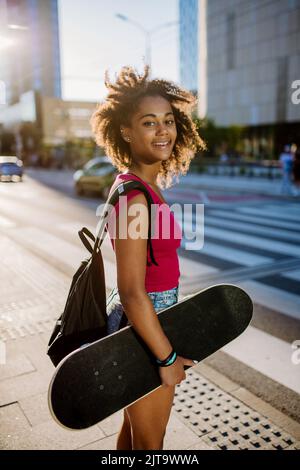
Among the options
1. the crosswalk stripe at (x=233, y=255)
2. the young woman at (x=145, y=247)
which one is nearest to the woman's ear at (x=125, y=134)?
the young woman at (x=145, y=247)

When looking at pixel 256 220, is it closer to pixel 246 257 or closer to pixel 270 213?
pixel 270 213

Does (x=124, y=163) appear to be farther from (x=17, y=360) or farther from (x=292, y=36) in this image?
(x=292, y=36)

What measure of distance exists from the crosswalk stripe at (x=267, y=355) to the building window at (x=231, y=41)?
60879 millimetres

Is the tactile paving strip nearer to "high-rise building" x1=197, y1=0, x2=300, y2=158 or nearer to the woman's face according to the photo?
the woman's face

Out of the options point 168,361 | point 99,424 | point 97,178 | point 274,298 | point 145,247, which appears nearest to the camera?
point 145,247

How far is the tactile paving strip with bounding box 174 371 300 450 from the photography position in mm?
2666

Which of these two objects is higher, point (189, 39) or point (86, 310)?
point (189, 39)

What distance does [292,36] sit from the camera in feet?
167

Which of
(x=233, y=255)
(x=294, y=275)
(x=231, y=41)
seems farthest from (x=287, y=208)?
(x=231, y=41)

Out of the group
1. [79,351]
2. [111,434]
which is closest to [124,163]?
[79,351]

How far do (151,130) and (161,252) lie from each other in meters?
0.54

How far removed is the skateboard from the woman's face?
0.67m

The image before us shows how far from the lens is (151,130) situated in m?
1.90

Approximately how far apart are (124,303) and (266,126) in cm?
5849
